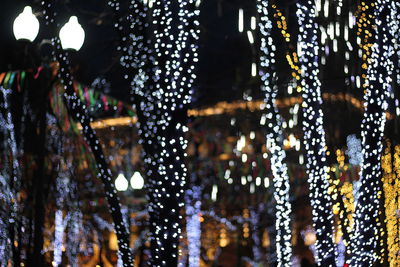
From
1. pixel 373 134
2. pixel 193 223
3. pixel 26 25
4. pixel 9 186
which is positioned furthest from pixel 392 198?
pixel 193 223

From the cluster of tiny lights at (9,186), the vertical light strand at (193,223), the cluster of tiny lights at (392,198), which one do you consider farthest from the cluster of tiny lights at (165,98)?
the vertical light strand at (193,223)

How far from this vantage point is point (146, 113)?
5.64 m

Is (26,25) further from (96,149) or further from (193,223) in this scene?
(193,223)

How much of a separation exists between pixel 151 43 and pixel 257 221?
11.4m

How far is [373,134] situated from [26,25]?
375cm

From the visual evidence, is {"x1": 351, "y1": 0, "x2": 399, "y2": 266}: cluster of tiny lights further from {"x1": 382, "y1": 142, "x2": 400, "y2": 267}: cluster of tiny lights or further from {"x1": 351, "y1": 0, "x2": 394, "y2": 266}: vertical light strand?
{"x1": 382, "y1": 142, "x2": 400, "y2": 267}: cluster of tiny lights

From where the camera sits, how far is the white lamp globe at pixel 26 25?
5680 millimetres

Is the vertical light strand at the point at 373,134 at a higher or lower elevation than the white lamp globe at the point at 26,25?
lower

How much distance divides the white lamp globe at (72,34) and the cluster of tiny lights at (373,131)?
303 centimetres

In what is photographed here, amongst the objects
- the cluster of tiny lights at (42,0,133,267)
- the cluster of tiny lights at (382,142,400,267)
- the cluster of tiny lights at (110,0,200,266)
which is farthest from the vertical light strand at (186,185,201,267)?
the cluster of tiny lights at (110,0,200,266)

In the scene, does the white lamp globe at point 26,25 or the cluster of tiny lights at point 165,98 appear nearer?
the cluster of tiny lights at point 165,98

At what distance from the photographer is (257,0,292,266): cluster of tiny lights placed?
5918 mm

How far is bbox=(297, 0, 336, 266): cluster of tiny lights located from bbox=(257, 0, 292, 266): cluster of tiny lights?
29cm

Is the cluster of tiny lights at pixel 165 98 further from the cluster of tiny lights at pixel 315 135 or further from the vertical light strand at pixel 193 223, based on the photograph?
the vertical light strand at pixel 193 223
